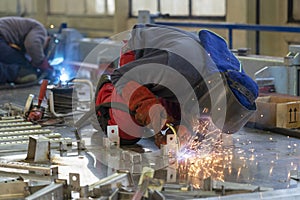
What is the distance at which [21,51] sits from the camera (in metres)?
7.94

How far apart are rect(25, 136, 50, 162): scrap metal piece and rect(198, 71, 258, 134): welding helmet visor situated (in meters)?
0.90

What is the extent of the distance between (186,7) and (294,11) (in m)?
2.42

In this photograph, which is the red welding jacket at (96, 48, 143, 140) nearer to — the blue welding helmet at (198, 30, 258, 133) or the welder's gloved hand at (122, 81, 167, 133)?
the welder's gloved hand at (122, 81, 167, 133)

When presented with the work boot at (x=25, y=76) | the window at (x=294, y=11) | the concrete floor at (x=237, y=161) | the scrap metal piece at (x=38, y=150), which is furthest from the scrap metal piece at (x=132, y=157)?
the window at (x=294, y=11)

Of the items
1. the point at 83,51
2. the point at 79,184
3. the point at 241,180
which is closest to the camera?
the point at 79,184

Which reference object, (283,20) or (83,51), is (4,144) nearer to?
(83,51)

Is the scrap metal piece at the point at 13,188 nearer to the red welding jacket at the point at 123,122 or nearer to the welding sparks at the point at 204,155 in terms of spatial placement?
the welding sparks at the point at 204,155

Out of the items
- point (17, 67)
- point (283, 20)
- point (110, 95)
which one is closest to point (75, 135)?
point (110, 95)

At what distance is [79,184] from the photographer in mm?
3412

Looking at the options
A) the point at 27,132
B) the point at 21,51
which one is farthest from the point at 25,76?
the point at 27,132

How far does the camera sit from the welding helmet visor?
3.94 meters

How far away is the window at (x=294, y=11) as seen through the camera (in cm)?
952

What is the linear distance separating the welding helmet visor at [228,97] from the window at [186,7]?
623 cm

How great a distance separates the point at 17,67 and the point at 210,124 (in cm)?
391
